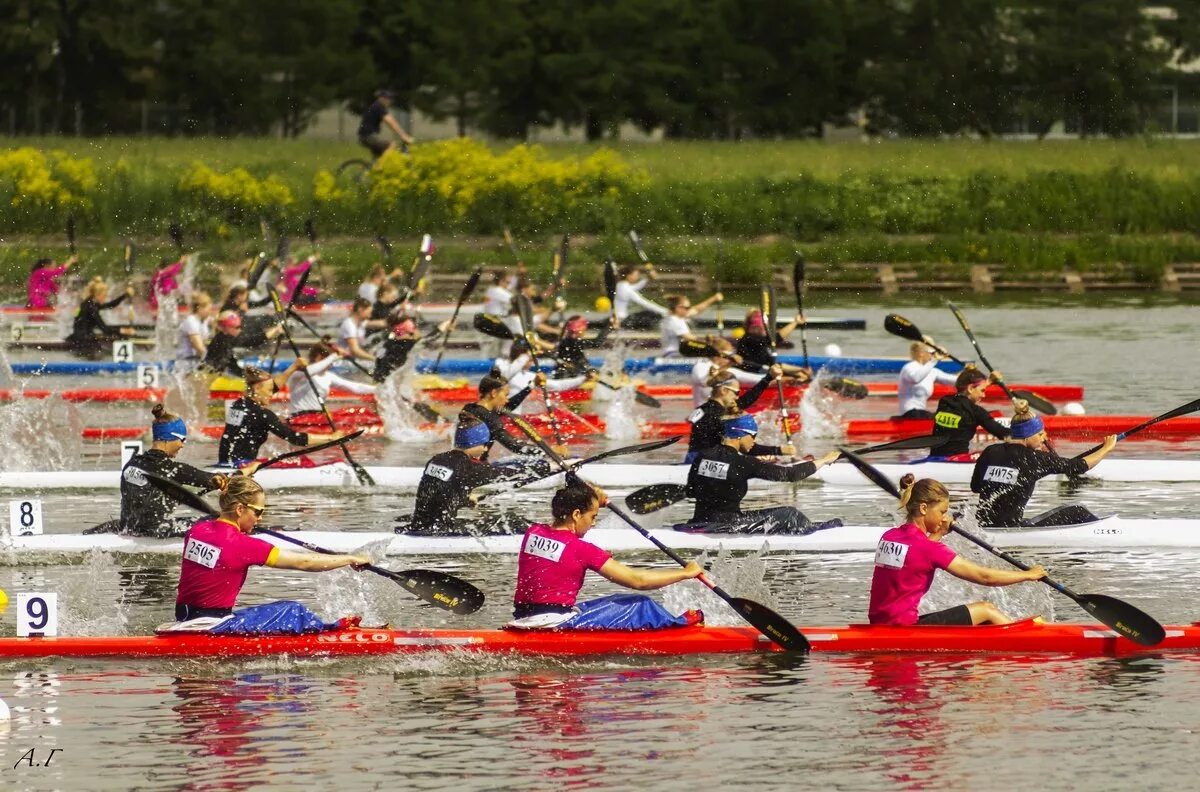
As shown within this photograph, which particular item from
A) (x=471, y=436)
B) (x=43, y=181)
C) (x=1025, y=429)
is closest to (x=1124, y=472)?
(x=1025, y=429)

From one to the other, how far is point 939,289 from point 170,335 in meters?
18.0

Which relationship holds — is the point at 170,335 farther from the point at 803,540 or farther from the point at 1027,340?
the point at 803,540

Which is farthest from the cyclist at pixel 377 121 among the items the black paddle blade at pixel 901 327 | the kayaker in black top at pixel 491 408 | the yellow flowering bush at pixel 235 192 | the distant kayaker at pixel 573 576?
the distant kayaker at pixel 573 576

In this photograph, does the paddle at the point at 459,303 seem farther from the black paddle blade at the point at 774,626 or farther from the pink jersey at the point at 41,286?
the black paddle blade at the point at 774,626

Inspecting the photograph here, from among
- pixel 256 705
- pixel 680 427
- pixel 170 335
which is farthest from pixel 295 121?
pixel 256 705

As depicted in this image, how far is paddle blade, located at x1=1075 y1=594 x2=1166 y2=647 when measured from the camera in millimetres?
14578

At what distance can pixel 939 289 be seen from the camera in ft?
152

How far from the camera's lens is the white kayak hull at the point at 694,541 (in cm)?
1795

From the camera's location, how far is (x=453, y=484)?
58.7 ft

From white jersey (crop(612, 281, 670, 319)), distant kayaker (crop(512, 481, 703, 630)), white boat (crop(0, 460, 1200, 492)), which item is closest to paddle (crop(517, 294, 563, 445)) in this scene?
white boat (crop(0, 460, 1200, 492))

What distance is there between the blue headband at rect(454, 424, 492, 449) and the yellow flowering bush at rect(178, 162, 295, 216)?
3321cm

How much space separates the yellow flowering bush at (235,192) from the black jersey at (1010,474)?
3415 centimetres

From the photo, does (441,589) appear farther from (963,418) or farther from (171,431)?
(963,418)

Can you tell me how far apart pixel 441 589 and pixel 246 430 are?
597 centimetres
